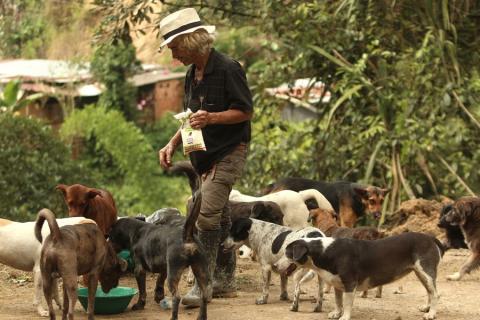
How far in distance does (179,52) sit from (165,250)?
62.6 inches

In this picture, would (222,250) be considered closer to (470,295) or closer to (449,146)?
(470,295)

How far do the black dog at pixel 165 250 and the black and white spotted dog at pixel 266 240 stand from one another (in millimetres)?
690

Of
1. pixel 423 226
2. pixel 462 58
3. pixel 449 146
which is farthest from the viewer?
pixel 462 58

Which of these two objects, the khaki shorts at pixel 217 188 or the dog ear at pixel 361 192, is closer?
the khaki shorts at pixel 217 188

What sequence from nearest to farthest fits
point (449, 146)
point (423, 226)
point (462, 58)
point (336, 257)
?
point (336, 257)
point (423, 226)
point (449, 146)
point (462, 58)

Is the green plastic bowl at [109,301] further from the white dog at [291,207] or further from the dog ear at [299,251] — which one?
the white dog at [291,207]

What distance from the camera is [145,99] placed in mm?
26594

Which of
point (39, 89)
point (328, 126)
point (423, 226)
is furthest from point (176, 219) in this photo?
point (39, 89)

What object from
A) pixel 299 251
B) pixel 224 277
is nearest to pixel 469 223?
pixel 224 277

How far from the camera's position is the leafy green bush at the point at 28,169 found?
14102 mm

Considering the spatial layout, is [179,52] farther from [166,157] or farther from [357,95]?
[357,95]

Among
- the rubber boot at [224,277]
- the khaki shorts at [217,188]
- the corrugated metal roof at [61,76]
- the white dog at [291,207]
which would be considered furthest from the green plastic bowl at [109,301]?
the corrugated metal roof at [61,76]

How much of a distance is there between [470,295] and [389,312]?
1.23 meters

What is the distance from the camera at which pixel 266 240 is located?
27.9 ft
